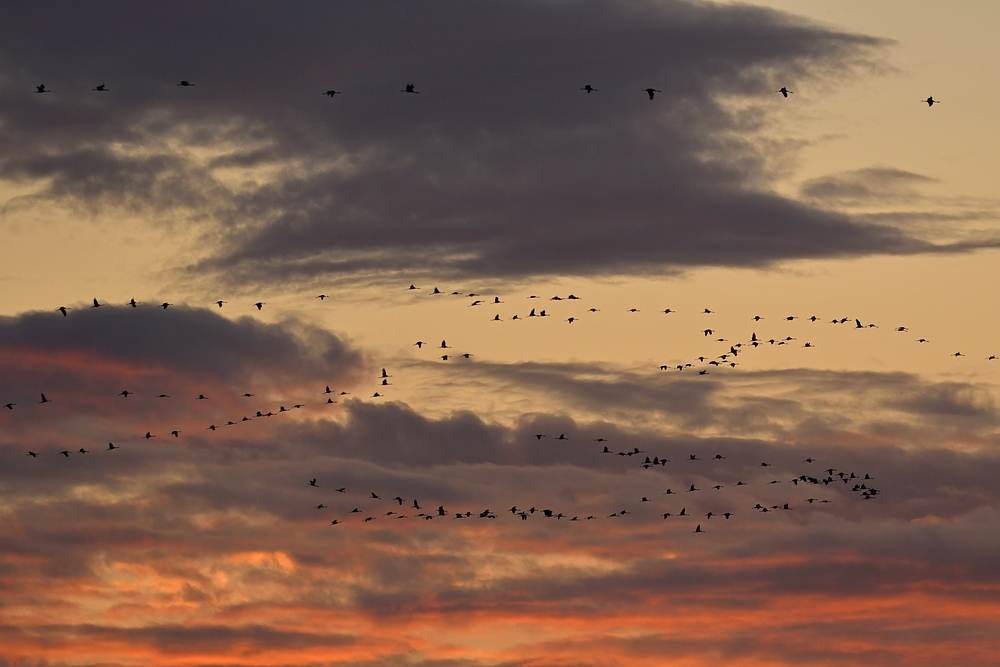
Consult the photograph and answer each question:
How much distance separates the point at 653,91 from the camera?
192375 mm
